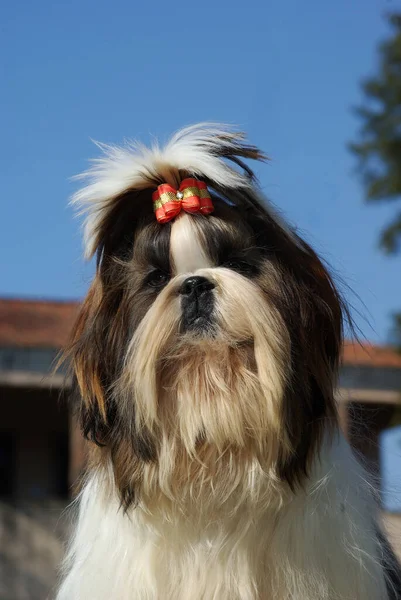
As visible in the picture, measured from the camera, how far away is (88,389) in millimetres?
3338

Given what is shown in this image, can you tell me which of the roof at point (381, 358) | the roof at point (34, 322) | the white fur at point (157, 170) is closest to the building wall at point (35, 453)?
the roof at point (34, 322)

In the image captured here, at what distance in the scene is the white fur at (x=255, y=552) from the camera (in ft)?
10.6

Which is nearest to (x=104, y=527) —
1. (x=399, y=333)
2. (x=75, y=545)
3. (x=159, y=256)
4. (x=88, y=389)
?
(x=75, y=545)

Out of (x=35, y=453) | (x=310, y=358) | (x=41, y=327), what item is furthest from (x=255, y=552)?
(x=35, y=453)

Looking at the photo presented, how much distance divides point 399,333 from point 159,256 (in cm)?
1401

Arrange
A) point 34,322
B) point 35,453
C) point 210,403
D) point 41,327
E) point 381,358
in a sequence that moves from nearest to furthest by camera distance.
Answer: point 210,403, point 41,327, point 34,322, point 381,358, point 35,453

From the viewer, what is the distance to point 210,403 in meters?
3.14

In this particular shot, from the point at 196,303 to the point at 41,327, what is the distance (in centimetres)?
1329

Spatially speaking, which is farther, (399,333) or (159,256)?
(399,333)

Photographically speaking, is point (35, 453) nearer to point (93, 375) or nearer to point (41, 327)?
point (41, 327)

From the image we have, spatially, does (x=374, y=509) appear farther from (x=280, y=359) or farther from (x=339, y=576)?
(x=280, y=359)

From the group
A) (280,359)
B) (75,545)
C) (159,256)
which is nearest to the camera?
(280,359)

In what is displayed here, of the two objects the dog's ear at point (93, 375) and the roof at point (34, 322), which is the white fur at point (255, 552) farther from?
the roof at point (34, 322)

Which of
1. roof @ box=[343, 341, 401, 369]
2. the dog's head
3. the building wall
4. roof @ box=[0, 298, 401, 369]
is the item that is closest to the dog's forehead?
the dog's head
